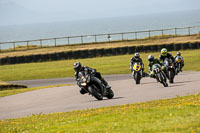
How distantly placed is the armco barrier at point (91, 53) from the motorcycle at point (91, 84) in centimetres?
2971

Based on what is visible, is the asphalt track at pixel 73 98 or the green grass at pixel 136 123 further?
the asphalt track at pixel 73 98

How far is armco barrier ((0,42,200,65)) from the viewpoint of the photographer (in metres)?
47.8

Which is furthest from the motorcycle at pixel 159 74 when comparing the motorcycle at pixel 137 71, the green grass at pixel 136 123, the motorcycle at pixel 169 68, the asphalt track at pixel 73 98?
the green grass at pixel 136 123

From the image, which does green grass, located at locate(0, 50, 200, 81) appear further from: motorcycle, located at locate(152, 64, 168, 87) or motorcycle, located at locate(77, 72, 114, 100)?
motorcycle, located at locate(77, 72, 114, 100)

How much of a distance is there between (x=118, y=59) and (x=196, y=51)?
7247mm

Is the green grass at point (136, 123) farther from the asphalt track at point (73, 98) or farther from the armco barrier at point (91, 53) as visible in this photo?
the armco barrier at point (91, 53)

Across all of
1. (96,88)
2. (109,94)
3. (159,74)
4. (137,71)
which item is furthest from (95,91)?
(137,71)

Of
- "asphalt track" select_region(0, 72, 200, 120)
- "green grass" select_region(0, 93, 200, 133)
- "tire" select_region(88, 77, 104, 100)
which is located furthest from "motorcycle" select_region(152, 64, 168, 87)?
"green grass" select_region(0, 93, 200, 133)

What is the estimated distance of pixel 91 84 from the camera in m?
17.9

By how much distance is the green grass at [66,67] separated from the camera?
39219mm

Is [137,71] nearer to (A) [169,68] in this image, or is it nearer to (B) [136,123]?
(A) [169,68]

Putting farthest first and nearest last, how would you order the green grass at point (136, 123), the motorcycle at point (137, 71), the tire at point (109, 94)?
1. the motorcycle at point (137, 71)
2. the tire at point (109, 94)
3. the green grass at point (136, 123)

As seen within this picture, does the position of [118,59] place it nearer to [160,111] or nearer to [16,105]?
[16,105]

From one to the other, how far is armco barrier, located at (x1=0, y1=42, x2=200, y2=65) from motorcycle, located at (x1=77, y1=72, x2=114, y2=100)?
2971cm
